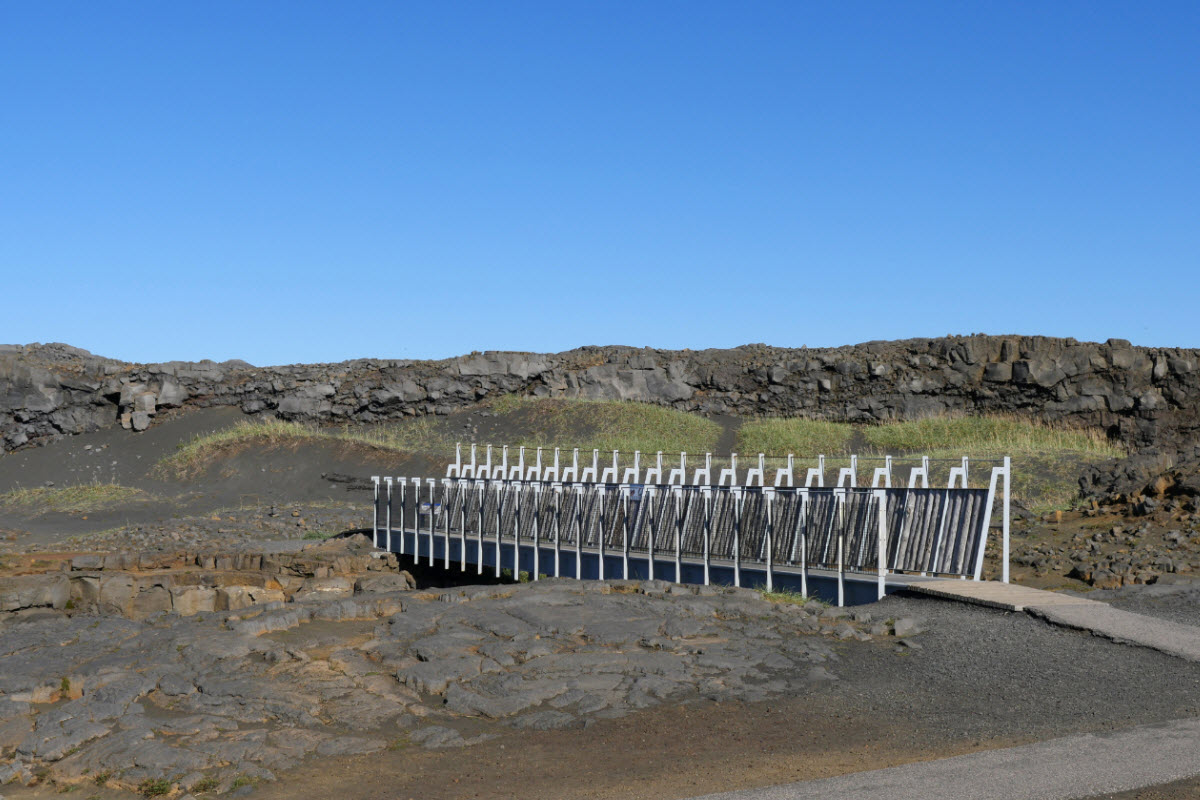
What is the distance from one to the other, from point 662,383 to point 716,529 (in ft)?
127

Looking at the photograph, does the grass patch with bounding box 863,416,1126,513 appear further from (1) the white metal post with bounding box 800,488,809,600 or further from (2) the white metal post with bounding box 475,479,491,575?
(2) the white metal post with bounding box 475,479,491,575

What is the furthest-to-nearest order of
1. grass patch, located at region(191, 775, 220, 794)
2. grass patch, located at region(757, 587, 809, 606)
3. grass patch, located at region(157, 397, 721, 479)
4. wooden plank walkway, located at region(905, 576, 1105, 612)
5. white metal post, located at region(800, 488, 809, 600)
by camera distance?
grass patch, located at region(157, 397, 721, 479) < white metal post, located at region(800, 488, 809, 600) < grass patch, located at region(757, 587, 809, 606) < wooden plank walkway, located at region(905, 576, 1105, 612) < grass patch, located at region(191, 775, 220, 794)

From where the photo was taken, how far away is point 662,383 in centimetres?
5688

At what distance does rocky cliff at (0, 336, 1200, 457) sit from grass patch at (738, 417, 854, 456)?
15.3ft

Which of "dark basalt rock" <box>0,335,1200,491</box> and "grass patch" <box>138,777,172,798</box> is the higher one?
"dark basalt rock" <box>0,335,1200,491</box>

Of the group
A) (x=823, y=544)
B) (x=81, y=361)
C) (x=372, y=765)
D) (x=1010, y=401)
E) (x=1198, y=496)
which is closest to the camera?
(x=372, y=765)

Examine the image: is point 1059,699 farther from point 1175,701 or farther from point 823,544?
point 823,544

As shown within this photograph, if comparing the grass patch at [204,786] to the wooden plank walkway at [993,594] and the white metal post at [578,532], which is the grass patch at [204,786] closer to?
the wooden plank walkway at [993,594]

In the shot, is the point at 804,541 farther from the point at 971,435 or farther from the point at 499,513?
the point at 971,435

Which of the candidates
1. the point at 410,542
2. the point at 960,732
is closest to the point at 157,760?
the point at 960,732

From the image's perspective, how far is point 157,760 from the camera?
28.3ft

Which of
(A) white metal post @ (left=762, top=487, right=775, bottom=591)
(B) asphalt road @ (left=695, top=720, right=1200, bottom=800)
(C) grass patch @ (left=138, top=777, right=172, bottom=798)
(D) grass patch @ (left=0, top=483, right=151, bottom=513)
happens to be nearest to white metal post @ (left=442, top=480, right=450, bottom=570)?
(A) white metal post @ (left=762, top=487, right=775, bottom=591)

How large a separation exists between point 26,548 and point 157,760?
968 inches

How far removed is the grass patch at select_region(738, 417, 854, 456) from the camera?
44.8 meters
